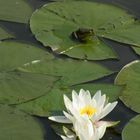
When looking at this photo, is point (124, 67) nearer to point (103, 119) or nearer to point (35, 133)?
point (103, 119)

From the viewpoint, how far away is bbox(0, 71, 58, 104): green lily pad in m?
1.90

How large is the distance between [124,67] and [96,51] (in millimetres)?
226

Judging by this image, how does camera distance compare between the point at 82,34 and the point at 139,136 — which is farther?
the point at 82,34

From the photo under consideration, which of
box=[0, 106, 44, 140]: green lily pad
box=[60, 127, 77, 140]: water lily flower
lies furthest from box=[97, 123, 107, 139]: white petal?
box=[0, 106, 44, 140]: green lily pad

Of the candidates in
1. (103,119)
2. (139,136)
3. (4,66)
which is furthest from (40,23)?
(139,136)

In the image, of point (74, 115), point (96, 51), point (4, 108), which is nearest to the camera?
point (74, 115)

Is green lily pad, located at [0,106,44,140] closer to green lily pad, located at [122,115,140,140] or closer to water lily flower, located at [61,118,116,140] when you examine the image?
water lily flower, located at [61,118,116,140]

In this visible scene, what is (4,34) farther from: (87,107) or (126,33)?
(87,107)

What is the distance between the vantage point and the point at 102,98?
5.75 feet

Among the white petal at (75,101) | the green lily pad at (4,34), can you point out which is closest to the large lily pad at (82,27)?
the green lily pad at (4,34)

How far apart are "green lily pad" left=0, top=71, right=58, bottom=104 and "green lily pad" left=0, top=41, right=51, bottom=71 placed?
0.08m

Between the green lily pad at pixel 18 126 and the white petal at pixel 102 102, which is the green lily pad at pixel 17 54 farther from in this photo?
the white petal at pixel 102 102

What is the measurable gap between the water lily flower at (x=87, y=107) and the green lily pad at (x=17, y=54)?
1.42ft

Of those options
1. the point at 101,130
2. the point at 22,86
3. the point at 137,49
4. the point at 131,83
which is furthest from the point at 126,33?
the point at 101,130
